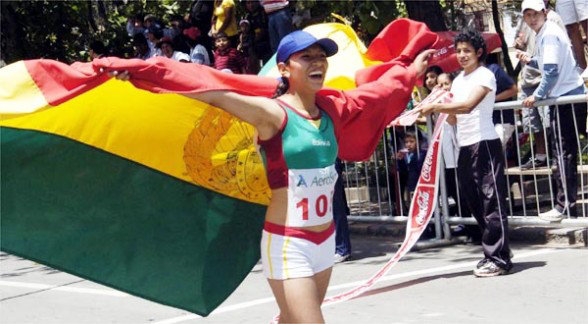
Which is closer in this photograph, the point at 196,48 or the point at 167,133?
the point at 167,133

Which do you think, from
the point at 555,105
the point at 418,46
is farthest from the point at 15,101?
the point at 555,105

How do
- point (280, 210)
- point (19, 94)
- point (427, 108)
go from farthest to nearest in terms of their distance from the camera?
point (427, 108) < point (19, 94) < point (280, 210)

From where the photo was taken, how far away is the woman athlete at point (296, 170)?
19.4ft

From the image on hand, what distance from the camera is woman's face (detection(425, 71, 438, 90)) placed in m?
11.9

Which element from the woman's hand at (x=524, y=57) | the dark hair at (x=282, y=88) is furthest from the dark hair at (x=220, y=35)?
the dark hair at (x=282, y=88)

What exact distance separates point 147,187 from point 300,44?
5.53 feet

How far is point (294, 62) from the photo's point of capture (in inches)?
240

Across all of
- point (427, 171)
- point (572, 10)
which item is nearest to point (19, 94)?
point (427, 171)

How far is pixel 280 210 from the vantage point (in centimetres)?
602

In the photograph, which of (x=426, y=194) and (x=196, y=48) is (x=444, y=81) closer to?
(x=426, y=194)

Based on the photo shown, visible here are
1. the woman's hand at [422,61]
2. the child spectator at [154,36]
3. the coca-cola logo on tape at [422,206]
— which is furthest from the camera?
the child spectator at [154,36]

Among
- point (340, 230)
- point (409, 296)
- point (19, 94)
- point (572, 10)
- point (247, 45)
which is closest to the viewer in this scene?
point (19, 94)

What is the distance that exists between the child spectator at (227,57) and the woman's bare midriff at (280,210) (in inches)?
317

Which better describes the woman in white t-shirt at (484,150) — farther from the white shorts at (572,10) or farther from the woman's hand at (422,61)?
the white shorts at (572,10)
